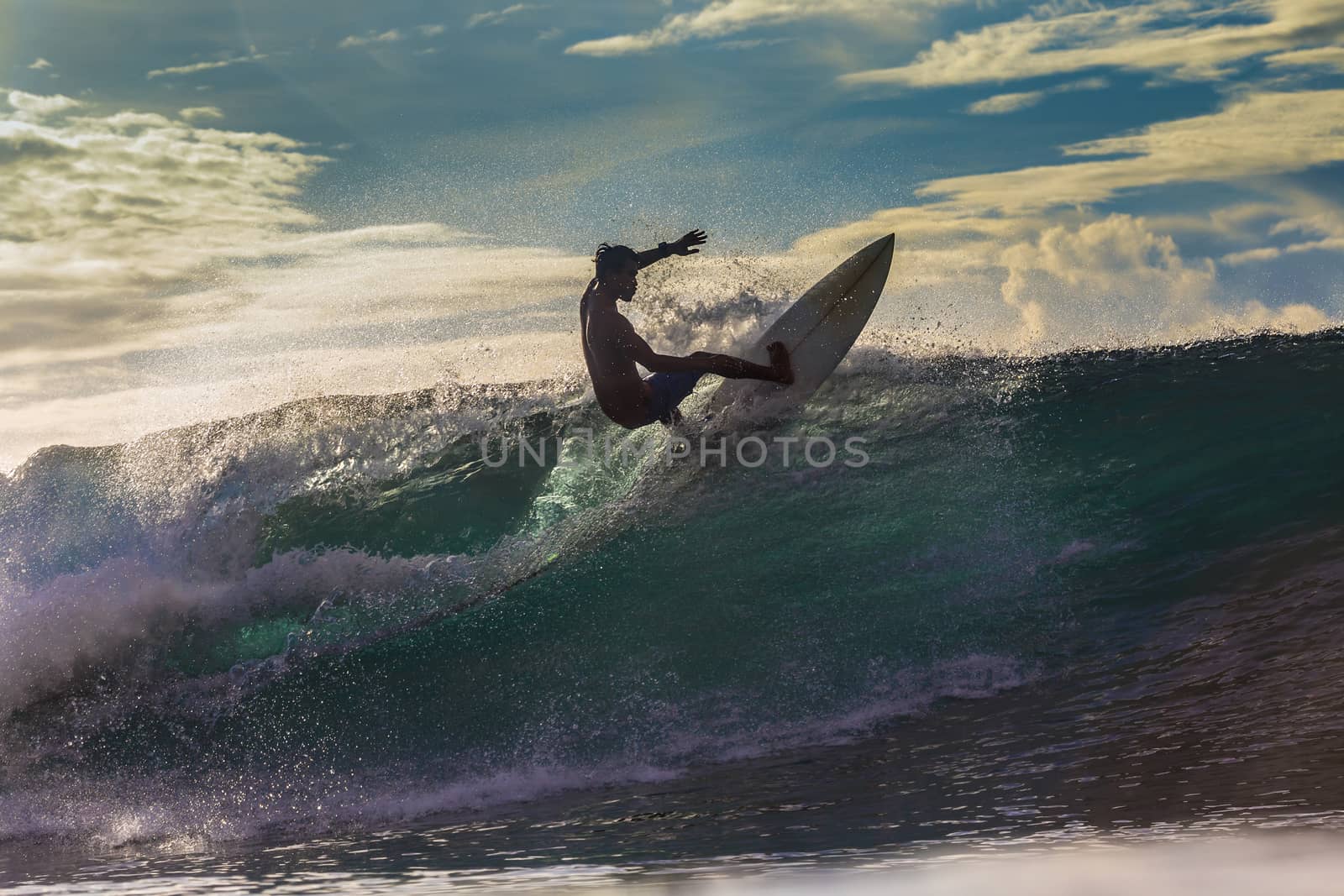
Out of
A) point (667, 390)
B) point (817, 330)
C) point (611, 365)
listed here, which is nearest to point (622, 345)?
point (611, 365)

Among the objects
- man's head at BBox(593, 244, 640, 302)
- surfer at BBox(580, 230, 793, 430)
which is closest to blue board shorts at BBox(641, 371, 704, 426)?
surfer at BBox(580, 230, 793, 430)

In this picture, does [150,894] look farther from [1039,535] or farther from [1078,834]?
[1039,535]

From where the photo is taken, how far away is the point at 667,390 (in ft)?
20.4

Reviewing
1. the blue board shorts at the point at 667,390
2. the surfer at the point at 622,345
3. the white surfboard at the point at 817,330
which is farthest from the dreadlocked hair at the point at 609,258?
the white surfboard at the point at 817,330

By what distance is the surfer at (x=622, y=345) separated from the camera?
562cm

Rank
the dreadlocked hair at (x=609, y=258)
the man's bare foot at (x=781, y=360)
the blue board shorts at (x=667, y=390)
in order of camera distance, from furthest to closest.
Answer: the man's bare foot at (x=781, y=360)
the blue board shorts at (x=667, y=390)
the dreadlocked hair at (x=609, y=258)

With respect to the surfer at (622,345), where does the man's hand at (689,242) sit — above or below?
above

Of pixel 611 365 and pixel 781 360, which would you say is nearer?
pixel 611 365

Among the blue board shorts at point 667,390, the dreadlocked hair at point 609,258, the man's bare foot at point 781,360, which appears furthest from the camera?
the man's bare foot at point 781,360

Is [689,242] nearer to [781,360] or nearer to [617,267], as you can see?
[617,267]

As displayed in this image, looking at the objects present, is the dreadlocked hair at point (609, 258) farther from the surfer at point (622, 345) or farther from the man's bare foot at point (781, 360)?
the man's bare foot at point (781, 360)

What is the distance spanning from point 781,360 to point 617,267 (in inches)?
80.5

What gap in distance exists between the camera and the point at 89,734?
5.61 metres

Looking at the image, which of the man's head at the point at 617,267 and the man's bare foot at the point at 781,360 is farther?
the man's bare foot at the point at 781,360
